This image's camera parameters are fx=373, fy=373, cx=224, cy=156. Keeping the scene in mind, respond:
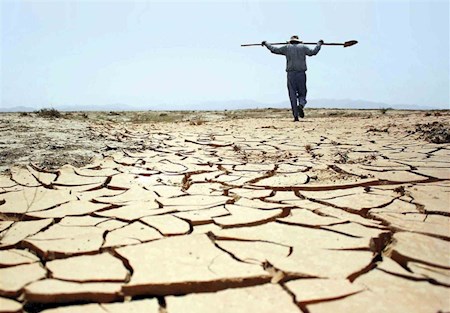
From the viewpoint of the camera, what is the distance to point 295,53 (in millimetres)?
7066

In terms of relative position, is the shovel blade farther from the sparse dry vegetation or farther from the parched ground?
the sparse dry vegetation

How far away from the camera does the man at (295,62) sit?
708cm

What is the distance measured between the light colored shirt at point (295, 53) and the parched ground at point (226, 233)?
12.6ft

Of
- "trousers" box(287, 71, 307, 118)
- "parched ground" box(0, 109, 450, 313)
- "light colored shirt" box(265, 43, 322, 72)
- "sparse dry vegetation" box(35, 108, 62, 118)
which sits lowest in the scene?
"parched ground" box(0, 109, 450, 313)

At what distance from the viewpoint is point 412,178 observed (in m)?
2.67

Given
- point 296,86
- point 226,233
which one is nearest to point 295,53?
point 296,86

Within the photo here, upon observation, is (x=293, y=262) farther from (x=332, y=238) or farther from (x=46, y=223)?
(x=46, y=223)

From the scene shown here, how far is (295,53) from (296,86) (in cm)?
63

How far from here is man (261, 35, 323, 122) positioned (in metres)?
7.08

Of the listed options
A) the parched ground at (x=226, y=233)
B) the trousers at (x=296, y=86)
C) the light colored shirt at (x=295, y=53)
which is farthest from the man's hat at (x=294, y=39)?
the parched ground at (x=226, y=233)

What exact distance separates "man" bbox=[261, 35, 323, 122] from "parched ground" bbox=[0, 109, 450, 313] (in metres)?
3.84

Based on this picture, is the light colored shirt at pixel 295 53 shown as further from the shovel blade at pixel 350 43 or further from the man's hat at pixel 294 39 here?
the shovel blade at pixel 350 43

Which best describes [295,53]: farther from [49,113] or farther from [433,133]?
[49,113]

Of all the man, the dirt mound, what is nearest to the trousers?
the man
